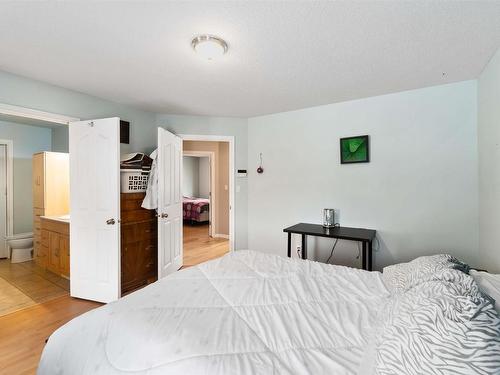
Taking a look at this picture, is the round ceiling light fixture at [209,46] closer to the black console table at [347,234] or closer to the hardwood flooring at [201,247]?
the black console table at [347,234]

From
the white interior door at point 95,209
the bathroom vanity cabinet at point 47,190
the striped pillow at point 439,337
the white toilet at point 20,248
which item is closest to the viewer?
the striped pillow at point 439,337

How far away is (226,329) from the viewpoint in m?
1.07

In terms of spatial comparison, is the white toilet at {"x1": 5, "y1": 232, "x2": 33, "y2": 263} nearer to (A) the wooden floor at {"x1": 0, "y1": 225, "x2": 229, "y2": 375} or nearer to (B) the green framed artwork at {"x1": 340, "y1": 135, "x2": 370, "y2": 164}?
(A) the wooden floor at {"x1": 0, "y1": 225, "x2": 229, "y2": 375}

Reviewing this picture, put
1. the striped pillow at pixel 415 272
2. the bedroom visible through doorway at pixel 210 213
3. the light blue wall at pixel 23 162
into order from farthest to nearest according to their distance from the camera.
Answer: the bedroom visible through doorway at pixel 210 213, the light blue wall at pixel 23 162, the striped pillow at pixel 415 272

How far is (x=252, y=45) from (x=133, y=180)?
2101 mm

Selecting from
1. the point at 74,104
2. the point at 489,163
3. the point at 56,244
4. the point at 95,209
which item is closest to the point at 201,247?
the point at 56,244

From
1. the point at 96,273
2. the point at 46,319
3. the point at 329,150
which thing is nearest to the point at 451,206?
the point at 329,150

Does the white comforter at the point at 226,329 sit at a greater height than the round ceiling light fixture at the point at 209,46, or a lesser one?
lesser

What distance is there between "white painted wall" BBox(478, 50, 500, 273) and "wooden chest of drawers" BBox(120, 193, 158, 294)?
3.51m

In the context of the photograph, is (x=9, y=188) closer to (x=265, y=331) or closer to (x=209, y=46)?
(x=209, y=46)

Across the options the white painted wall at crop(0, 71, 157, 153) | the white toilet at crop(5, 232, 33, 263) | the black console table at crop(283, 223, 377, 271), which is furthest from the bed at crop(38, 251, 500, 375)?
the white toilet at crop(5, 232, 33, 263)

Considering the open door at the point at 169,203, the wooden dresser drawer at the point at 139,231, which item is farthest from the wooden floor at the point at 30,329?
the open door at the point at 169,203

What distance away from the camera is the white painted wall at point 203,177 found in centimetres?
867

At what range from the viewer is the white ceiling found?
4.84 ft
